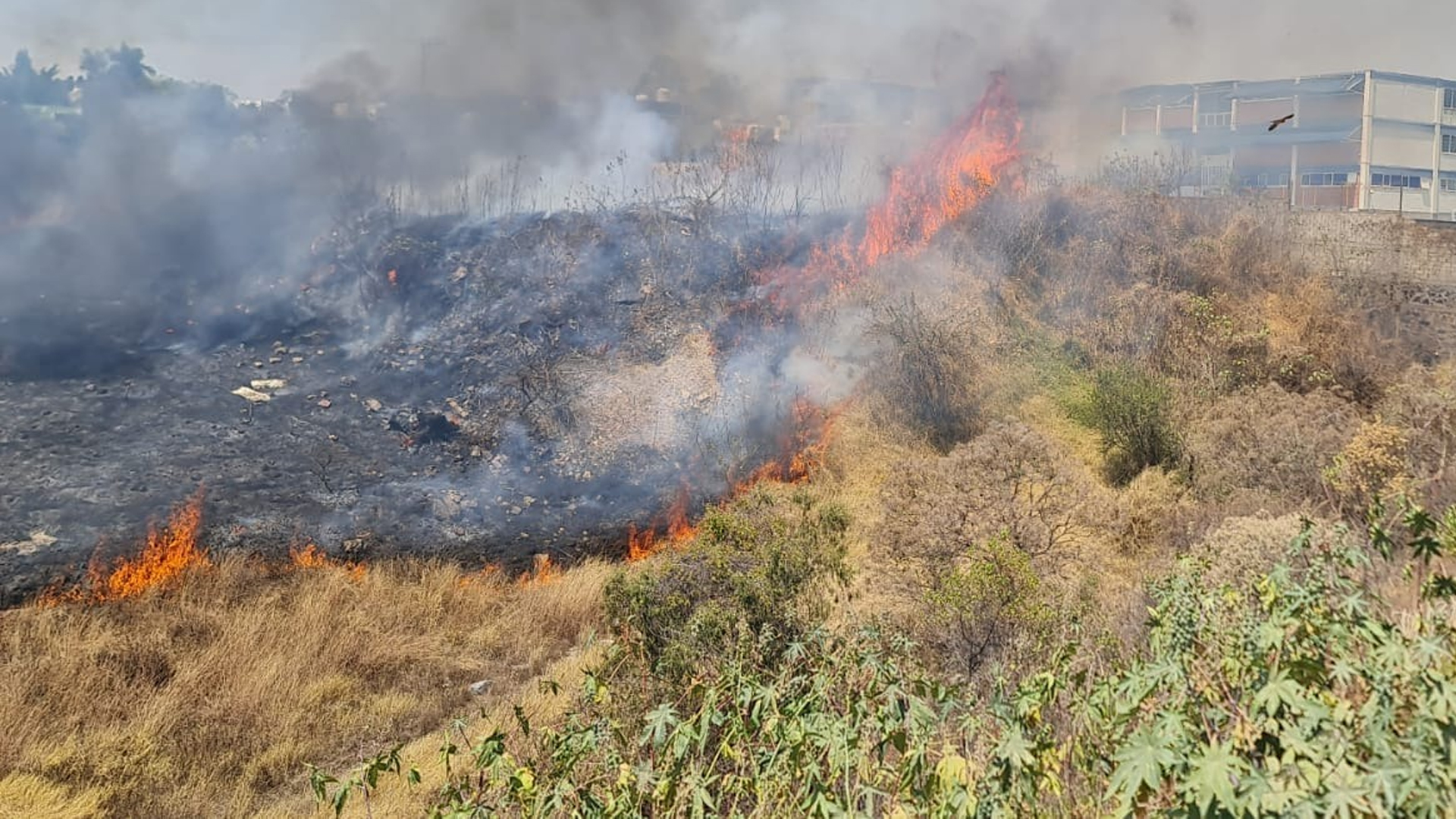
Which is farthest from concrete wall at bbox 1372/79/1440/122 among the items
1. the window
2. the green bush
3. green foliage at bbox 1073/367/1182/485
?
the green bush

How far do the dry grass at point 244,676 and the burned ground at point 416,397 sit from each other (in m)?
1.71

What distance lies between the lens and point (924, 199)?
805 inches

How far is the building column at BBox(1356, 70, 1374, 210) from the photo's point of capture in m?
33.9

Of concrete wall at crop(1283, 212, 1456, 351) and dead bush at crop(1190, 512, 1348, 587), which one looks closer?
dead bush at crop(1190, 512, 1348, 587)

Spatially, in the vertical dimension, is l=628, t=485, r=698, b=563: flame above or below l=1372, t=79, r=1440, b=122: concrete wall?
below

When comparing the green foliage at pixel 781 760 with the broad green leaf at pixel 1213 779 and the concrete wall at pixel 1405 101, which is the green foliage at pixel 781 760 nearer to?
the broad green leaf at pixel 1213 779

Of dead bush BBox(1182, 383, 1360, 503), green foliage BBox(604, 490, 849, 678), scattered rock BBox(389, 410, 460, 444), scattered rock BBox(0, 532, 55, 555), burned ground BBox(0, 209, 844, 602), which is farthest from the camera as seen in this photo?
scattered rock BBox(389, 410, 460, 444)

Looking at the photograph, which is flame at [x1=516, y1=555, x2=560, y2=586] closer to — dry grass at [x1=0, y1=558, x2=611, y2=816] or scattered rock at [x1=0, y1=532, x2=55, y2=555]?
dry grass at [x1=0, y1=558, x2=611, y2=816]

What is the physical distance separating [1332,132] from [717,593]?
39.9m

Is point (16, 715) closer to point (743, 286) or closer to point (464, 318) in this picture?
point (464, 318)

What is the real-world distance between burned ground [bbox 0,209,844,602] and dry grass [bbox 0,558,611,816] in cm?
171

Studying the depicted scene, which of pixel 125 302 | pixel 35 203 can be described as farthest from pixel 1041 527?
pixel 35 203

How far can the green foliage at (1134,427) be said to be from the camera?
1220 centimetres

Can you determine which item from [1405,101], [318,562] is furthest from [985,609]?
[1405,101]
